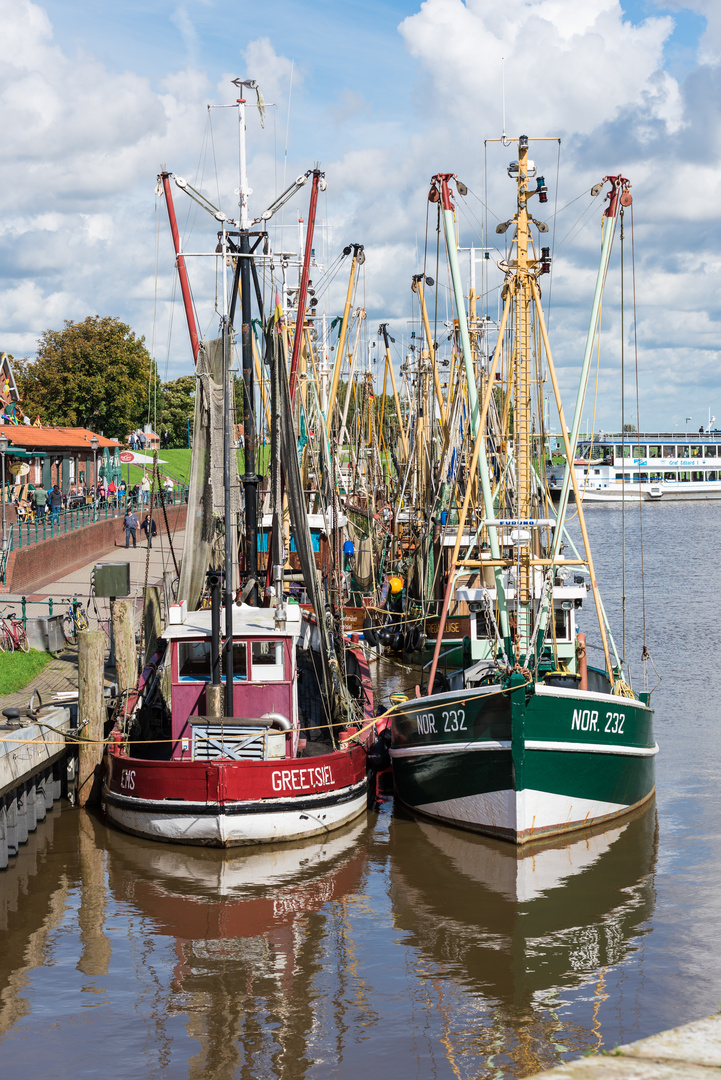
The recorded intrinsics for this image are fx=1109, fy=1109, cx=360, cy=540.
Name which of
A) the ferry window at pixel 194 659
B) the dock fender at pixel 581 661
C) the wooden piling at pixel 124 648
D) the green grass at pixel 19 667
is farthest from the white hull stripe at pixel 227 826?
the green grass at pixel 19 667

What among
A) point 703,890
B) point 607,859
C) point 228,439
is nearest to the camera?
point 703,890

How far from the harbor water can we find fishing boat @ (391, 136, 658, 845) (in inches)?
28.3

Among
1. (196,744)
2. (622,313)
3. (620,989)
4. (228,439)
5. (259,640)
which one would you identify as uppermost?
(622,313)

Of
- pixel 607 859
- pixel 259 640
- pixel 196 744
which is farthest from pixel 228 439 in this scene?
pixel 607 859

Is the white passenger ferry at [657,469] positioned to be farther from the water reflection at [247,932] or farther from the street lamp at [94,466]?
the water reflection at [247,932]

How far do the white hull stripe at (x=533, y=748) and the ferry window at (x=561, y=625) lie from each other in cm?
246

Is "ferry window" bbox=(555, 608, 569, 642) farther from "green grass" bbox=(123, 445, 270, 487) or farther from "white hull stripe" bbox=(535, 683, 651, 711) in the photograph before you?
"green grass" bbox=(123, 445, 270, 487)

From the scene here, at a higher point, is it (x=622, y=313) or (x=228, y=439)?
(x=622, y=313)

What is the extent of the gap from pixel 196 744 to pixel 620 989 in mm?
7258

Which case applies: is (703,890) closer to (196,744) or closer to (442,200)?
(196,744)

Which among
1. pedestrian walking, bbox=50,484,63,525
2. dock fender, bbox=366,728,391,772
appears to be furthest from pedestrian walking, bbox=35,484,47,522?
dock fender, bbox=366,728,391,772

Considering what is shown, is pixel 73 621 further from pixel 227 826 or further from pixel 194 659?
pixel 227 826

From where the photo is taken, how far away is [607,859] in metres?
17.1

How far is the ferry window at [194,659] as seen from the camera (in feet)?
58.1
